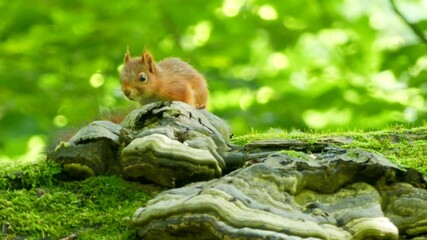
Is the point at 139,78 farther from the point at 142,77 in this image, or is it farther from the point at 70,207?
the point at 70,207

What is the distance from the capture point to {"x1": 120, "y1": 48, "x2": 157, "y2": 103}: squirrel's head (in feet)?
15.8

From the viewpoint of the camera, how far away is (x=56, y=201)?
276cm

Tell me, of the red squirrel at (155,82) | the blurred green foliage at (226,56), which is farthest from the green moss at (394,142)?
the blurred green foliage at (226,56)

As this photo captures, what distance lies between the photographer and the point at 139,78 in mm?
4812

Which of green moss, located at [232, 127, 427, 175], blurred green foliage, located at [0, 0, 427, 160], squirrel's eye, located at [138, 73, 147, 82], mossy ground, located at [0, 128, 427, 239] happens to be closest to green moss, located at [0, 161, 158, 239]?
mossy ground, located at [0, 128, 427, 239]

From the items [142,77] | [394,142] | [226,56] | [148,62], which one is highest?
[226,56]

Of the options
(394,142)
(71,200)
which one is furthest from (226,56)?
(71,200)

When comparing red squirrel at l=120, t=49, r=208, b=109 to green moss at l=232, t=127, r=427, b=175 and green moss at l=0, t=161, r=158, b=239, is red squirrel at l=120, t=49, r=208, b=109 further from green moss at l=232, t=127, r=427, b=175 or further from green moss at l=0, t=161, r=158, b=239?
green moss at l=0, t=161, r=158, b=239

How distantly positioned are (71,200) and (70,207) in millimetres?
53

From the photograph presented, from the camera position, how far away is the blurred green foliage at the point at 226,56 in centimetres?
686

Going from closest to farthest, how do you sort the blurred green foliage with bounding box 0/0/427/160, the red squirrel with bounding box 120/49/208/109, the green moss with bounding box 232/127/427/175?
1. the green moss with bounding box 232/127/427/175
2. the red squirrel with bounding box 120/49/208/109
3. the blurred green foliage with bounding box 0/0/427/160

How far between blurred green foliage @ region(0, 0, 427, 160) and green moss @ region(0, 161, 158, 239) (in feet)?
11.8

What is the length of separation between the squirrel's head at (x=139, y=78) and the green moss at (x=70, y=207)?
6.07ft

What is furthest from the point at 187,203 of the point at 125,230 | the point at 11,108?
the point at 11,108
